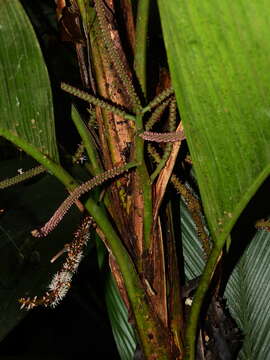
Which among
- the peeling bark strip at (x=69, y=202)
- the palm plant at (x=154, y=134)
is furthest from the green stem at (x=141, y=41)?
the peeling bark strip at (x=69, y=202)

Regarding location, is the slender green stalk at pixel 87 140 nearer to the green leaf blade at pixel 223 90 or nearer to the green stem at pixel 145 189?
the green stem at pixel 145 189

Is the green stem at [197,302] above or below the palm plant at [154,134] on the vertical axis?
below

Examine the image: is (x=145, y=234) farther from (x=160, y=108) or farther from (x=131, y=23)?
(x=131, y=23)

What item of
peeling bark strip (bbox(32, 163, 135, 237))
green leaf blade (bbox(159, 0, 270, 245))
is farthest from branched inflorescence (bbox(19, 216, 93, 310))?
green leaf blade (bbox(159, 0, 270, 245))

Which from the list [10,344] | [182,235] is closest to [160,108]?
[182,235]

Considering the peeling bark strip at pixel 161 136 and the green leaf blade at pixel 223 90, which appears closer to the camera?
the green leaf blade at pixel 223 90

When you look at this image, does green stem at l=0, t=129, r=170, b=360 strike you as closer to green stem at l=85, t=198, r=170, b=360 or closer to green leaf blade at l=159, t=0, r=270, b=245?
green stem at l=85, t=198, r=170, b=360
